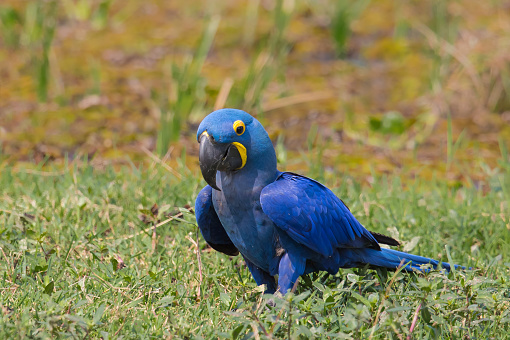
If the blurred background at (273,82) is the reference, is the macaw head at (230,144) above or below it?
above

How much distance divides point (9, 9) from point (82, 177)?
8.07 feet

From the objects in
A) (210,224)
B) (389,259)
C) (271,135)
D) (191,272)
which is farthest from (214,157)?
(271,135)

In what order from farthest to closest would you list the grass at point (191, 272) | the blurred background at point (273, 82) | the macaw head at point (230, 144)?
the blurred background at point (273, 82) → the macaw head at point (230, 144) → the grass at point (191, 272)

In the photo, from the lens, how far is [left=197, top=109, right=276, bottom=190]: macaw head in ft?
7.48

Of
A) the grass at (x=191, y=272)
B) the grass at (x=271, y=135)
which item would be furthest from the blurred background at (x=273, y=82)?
the grass at (x=191, y=272)

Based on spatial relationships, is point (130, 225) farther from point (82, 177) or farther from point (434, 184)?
point (434, 184)

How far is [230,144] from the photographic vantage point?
2.31m

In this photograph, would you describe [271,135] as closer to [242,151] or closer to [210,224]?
[210,224]

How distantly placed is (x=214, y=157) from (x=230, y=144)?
8 centimetres

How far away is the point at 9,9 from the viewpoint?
533cm

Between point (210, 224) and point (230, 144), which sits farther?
point (210, 224)

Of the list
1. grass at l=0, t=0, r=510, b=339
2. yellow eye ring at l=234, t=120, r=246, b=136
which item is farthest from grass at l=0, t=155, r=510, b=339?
yellow eye ring at l=234, t=120, r=246, b=136

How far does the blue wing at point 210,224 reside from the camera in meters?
2.57

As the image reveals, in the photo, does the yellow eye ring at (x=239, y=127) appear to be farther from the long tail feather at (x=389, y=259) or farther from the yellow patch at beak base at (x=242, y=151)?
the long tail feather at (x=389, y=259)
